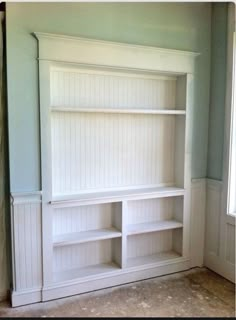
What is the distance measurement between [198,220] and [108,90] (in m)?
1.74

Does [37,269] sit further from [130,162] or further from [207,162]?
[207,162]

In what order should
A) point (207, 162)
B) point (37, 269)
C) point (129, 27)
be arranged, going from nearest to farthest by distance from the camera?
point (37, 269) < point (129, 27) < point (207, 162)

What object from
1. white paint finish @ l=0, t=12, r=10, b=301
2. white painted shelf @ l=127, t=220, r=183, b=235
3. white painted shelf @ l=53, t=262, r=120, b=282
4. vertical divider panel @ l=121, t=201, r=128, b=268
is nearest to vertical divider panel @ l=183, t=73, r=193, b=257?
white painted shelf @ l=127, t=220, r=183, b=235

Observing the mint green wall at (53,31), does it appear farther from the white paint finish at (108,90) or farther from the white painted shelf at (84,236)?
the white painted shelf at (84,236)

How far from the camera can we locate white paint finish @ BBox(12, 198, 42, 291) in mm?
2494

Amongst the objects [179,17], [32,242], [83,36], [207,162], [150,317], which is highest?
[179,17]

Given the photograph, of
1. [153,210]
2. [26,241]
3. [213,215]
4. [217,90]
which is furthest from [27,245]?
Answer: [217,90]

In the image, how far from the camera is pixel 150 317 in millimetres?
2400

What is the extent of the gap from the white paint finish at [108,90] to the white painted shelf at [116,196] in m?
0.83

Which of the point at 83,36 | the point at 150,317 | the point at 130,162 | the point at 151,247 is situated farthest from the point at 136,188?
the point at 83,36

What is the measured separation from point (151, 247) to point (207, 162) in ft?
3.76

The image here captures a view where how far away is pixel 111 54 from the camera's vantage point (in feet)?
8.87

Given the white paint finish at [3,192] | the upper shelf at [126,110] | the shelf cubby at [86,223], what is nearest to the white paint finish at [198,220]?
the upper shelf at [126,110]

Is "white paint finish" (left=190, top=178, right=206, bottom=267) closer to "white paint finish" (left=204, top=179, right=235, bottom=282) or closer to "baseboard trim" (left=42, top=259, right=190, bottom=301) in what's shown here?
"white paint finish" (left=204, top=179, right=235, bottom=282)
